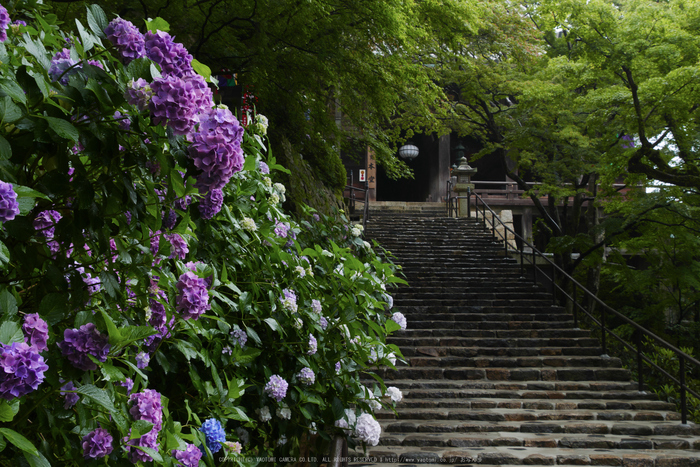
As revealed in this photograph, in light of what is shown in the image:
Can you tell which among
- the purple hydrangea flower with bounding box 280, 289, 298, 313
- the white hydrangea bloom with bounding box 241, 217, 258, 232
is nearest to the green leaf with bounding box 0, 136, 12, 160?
the white hydrangea bloom with bounding box 241, 217, 258, 232

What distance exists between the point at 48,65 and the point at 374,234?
1289 cm

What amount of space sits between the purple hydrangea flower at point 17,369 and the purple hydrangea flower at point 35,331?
0.24ft

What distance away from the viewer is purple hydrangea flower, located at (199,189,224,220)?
140cm

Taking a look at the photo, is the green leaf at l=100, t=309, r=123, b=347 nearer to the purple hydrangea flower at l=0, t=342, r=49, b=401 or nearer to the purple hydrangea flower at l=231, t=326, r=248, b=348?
the purple hydrangea flower at l=0, t=342, r=49, b=401

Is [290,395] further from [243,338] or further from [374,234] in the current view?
[374,234]

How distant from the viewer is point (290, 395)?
220 centimetres

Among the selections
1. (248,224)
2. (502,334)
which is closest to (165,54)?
(248,224)

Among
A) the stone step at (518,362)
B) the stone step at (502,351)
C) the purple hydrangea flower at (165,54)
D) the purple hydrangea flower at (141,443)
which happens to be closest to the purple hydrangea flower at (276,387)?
the purple hydrangea flower at (141,443)

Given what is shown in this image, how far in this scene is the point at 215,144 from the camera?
112cm

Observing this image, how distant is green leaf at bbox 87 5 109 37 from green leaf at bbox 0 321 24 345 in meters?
0.63

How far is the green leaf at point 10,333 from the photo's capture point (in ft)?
2.89

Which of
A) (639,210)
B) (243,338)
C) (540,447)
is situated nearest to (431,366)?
(540,447)

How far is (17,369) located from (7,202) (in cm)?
29

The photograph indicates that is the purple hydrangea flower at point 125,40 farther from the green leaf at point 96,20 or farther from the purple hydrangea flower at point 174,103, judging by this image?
the purple hydrangea flower at point 174,103
